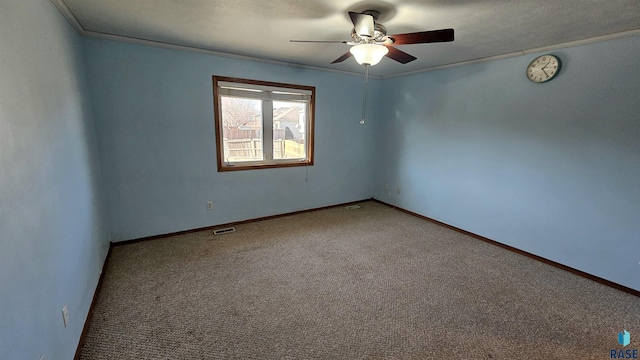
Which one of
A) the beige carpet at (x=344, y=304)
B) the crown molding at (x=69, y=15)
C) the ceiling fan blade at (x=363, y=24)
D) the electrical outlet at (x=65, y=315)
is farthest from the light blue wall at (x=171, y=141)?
the ceiling fan blade at (x=363, y=24)

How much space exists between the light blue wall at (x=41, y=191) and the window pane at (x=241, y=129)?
149cm

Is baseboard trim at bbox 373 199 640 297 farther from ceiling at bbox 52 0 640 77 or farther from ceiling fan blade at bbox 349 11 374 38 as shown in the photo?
ceiling fan blade at bbox 349 11 374 38

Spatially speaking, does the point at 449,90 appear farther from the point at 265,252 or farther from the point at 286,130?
the point at 265,252

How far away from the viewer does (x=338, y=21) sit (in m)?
2.12

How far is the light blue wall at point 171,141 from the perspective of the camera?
2.71 meters

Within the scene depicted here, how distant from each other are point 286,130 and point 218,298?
98.0 inches

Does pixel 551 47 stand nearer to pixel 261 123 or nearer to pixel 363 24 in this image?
pixel 363 24

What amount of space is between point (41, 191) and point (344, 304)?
6.70 feet

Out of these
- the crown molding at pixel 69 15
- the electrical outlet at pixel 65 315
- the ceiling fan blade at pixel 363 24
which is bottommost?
the electrical outlet at pixel 65 315

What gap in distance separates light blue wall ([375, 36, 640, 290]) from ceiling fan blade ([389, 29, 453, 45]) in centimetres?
172

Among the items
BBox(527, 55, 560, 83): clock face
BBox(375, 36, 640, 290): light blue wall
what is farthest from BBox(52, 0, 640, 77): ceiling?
BBox(375, 36, 640, 290): light blue wall

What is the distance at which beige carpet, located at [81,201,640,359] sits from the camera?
169 cm

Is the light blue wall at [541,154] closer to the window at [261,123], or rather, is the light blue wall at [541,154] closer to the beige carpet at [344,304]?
the beige carpet at [344,304]

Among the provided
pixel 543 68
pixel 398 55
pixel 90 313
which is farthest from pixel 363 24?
pixel 90 313
